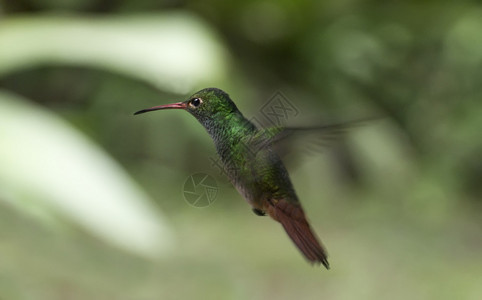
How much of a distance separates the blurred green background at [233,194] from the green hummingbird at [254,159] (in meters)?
0.59

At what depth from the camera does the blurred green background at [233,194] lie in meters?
0.97

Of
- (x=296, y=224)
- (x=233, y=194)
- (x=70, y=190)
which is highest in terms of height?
(x=296, y=224)

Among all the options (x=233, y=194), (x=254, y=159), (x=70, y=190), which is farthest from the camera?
(x=233, y=194)

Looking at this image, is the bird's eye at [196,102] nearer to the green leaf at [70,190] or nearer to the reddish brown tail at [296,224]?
the reddish brown tail at [296,224]

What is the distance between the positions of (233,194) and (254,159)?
1039 mm

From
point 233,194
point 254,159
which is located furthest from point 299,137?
point 233,194

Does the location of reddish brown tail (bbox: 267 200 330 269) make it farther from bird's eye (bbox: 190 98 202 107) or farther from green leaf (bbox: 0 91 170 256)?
green leaf (bbox: 0 91 170 256)

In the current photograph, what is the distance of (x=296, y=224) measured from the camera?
21 centimetres

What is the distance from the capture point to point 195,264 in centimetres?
237

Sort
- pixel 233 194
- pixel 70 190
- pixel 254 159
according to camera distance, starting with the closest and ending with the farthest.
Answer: pixel 254 159 → pixel 70 190 → pixel 233 194

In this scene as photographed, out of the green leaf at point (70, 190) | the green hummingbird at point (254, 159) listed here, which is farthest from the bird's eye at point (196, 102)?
the green leaf at point (70, 190)

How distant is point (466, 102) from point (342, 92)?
570mm

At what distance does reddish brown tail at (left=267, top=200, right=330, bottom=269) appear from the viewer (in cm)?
20

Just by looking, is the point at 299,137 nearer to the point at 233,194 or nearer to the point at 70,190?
the point at 70,190
